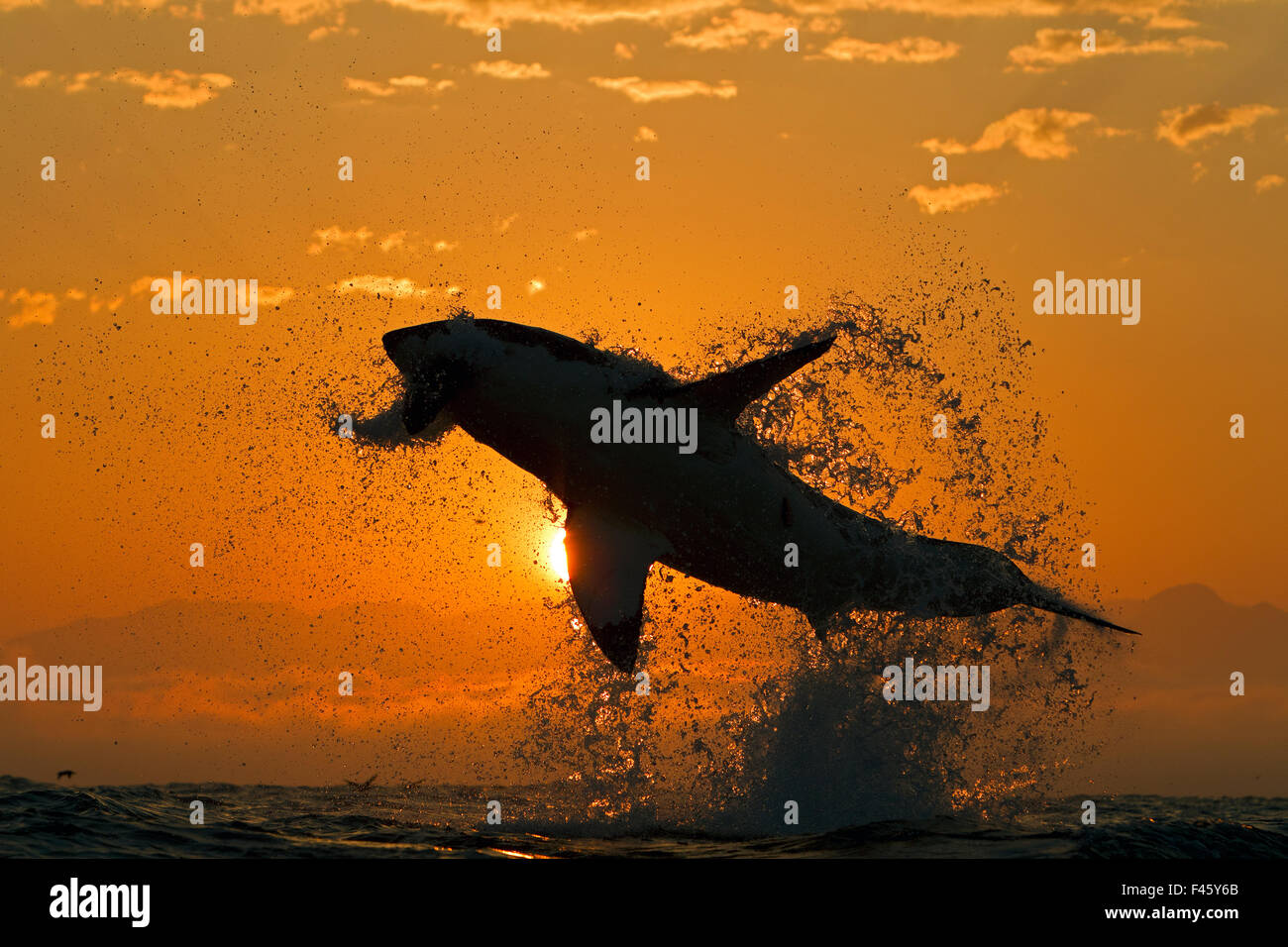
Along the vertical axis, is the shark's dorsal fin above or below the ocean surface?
above

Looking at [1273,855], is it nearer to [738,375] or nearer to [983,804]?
[983,804]

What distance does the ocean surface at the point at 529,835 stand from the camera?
50.4ft

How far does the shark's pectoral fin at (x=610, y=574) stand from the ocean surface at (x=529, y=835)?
2928 mm

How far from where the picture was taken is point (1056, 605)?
65.0 ft

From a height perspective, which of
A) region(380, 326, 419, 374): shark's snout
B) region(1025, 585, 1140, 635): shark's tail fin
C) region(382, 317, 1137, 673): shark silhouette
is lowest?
region(1025, 585, 1140, 635): shark's tail fin

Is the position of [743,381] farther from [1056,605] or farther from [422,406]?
[1056,605]

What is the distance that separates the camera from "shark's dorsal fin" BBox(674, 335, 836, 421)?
52.9 ft

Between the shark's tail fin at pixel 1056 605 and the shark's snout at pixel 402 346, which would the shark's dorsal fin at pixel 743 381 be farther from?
the shark's tail fin at pixel 1056 605

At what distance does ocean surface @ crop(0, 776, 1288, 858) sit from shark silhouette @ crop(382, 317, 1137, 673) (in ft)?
9.73

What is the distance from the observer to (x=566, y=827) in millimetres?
17812

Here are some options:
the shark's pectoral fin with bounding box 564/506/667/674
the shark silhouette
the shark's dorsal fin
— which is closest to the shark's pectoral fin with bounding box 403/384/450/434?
the shark silhouette

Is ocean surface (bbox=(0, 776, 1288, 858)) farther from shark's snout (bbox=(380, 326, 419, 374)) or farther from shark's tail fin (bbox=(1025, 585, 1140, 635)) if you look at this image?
shark's snout (bbox=(380, 326, 419, 374))
